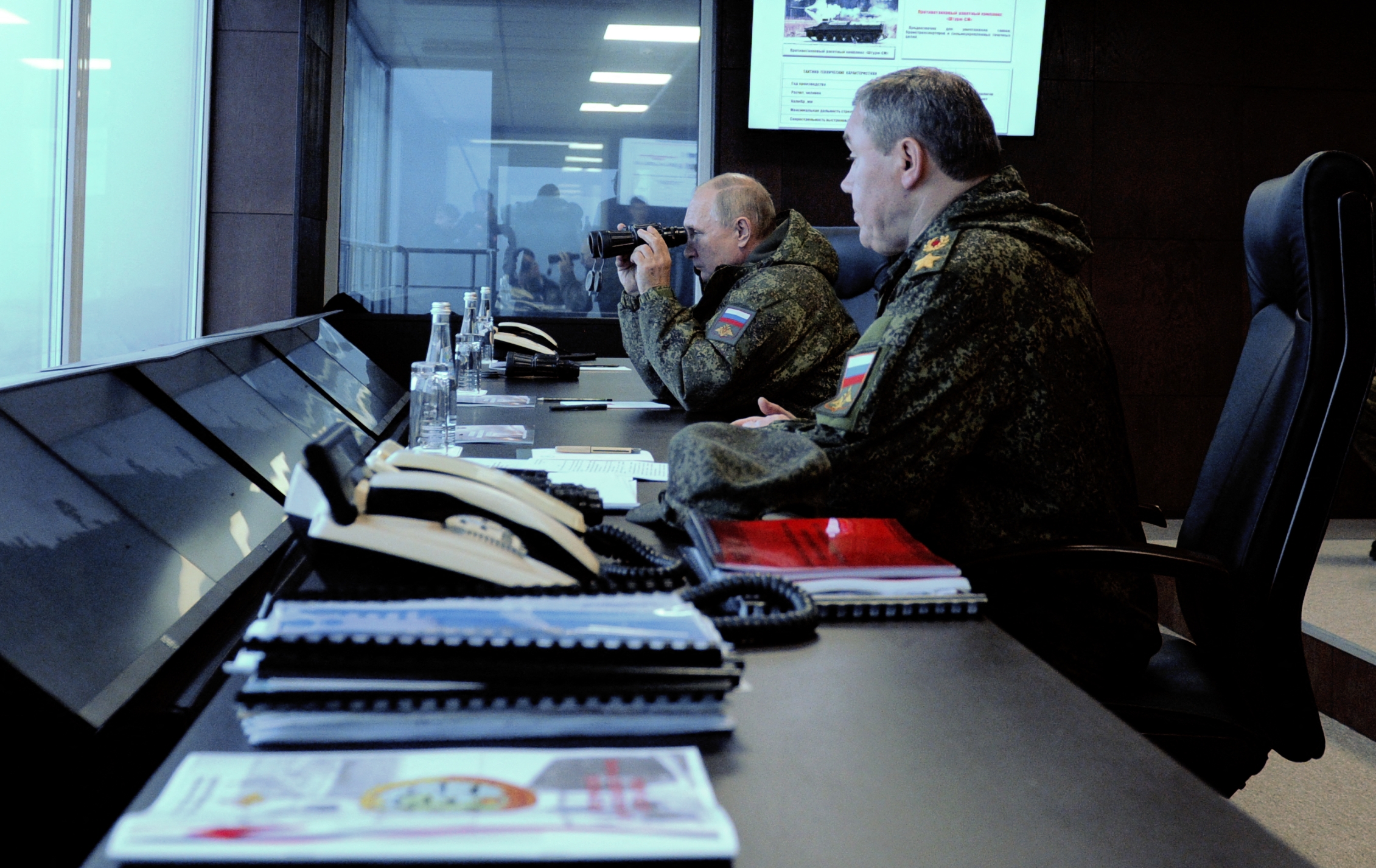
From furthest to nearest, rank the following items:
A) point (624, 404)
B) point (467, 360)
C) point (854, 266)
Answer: point (854, 266), point (467, 360), point (624, 404)

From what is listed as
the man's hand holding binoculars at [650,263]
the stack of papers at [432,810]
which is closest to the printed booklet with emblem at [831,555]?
the stack of papers at [432,810]

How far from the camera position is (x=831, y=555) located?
92cm

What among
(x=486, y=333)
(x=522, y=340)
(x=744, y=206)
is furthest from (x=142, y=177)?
(x=744, y=206)

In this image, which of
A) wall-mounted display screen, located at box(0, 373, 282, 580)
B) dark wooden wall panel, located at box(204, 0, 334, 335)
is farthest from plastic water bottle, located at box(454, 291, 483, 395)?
dark wooden wall panel, located at box(204, 0, 334, 335)

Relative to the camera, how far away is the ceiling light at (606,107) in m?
4.79

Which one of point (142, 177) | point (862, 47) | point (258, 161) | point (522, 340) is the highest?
point (862, 47)

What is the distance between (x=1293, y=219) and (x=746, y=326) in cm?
127

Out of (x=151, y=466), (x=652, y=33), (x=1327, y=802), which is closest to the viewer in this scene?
(x=151, y=466)

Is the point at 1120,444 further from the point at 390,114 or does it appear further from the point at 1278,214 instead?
the point at 390,114

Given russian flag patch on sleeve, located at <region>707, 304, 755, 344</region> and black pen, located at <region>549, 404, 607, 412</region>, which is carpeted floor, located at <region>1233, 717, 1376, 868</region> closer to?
russian flag patch on sleeve, located at <region>707, 304, 755, 344</region>

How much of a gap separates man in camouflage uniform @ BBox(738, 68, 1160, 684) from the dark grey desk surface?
1.62ft

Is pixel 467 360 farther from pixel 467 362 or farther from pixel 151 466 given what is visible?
pixel 151 466

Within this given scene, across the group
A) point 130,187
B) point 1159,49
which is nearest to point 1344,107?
point 1159,49

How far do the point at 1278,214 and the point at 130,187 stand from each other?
3.36 m
